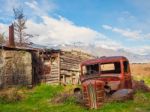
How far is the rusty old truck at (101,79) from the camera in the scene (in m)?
15.3

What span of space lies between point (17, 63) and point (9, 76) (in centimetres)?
130

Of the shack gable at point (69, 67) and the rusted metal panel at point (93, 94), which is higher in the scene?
the shack gable at point (69, 67)

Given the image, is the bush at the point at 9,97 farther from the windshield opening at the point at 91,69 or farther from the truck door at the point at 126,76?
the truck door at the point at 126,76

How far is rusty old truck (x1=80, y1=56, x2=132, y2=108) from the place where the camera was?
603 inches

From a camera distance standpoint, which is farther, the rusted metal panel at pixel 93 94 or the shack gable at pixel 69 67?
the shack gable at pixel 69 67

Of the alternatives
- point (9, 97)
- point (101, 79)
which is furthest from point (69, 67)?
point (101, 79)

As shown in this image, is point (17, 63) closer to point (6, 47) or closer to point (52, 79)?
point (6, 47)

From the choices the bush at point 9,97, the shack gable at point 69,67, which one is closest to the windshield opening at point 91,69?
the bush at point 9,97

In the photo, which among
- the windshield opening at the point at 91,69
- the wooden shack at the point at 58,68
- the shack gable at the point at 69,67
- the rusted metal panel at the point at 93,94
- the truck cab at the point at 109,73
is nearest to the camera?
the rusted metal panel at the point at 93,94

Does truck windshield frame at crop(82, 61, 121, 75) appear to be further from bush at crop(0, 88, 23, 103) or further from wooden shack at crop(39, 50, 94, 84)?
wooden shack at crop(39, 50, 94, 84)

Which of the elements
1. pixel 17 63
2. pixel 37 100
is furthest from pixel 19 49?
pixel 37 100

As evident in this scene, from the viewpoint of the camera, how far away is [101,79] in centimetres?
1706

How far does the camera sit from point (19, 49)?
2905 cm

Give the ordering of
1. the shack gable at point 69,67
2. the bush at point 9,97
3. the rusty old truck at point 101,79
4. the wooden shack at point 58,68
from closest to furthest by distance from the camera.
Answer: the rusty old truck at point 101,79, the bush at point 9,97, the wooden shack at point 58,68, the shack gable at point 69,67
